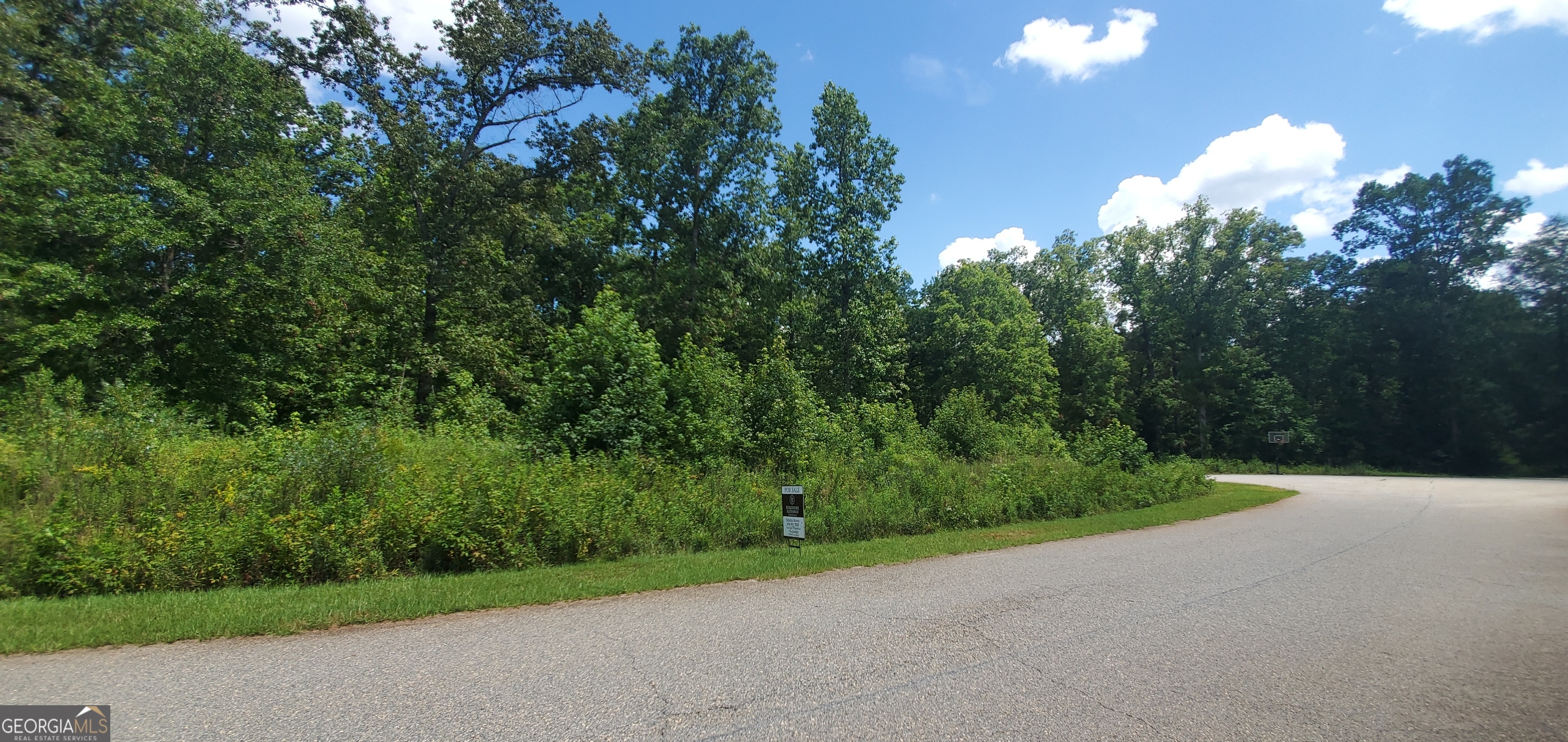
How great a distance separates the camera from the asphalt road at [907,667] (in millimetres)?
4086

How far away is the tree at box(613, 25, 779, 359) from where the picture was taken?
30.7m

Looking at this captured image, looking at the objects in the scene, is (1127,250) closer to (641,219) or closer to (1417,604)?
(641,219)

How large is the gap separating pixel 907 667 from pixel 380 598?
18.7ft

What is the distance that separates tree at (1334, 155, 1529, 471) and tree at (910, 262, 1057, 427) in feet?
84.5

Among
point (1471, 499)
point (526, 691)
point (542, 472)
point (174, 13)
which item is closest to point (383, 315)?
point (174, 13)

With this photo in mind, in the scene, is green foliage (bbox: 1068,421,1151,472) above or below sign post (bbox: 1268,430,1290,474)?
above

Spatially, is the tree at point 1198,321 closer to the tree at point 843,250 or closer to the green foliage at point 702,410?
the tree at point 843,250

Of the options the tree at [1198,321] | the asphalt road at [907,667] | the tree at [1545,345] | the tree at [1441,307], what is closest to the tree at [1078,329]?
the tree at [1198,321]

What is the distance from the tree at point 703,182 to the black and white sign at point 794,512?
2013cm

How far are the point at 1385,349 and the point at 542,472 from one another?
6318 centimetres

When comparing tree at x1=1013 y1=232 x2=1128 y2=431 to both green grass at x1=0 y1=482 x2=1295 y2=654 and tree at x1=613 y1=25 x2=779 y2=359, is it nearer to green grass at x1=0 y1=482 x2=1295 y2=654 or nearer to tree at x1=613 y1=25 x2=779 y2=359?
tree at x1=613 y1=25 x2=779 y2=359

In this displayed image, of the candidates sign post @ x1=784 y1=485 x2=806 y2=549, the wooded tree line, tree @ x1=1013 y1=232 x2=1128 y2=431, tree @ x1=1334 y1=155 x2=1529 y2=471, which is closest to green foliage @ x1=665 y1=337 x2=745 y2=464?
the wooded tree line

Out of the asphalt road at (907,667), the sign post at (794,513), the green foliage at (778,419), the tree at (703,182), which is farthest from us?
the tree at (703,182)

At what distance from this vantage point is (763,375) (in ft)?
61.5
